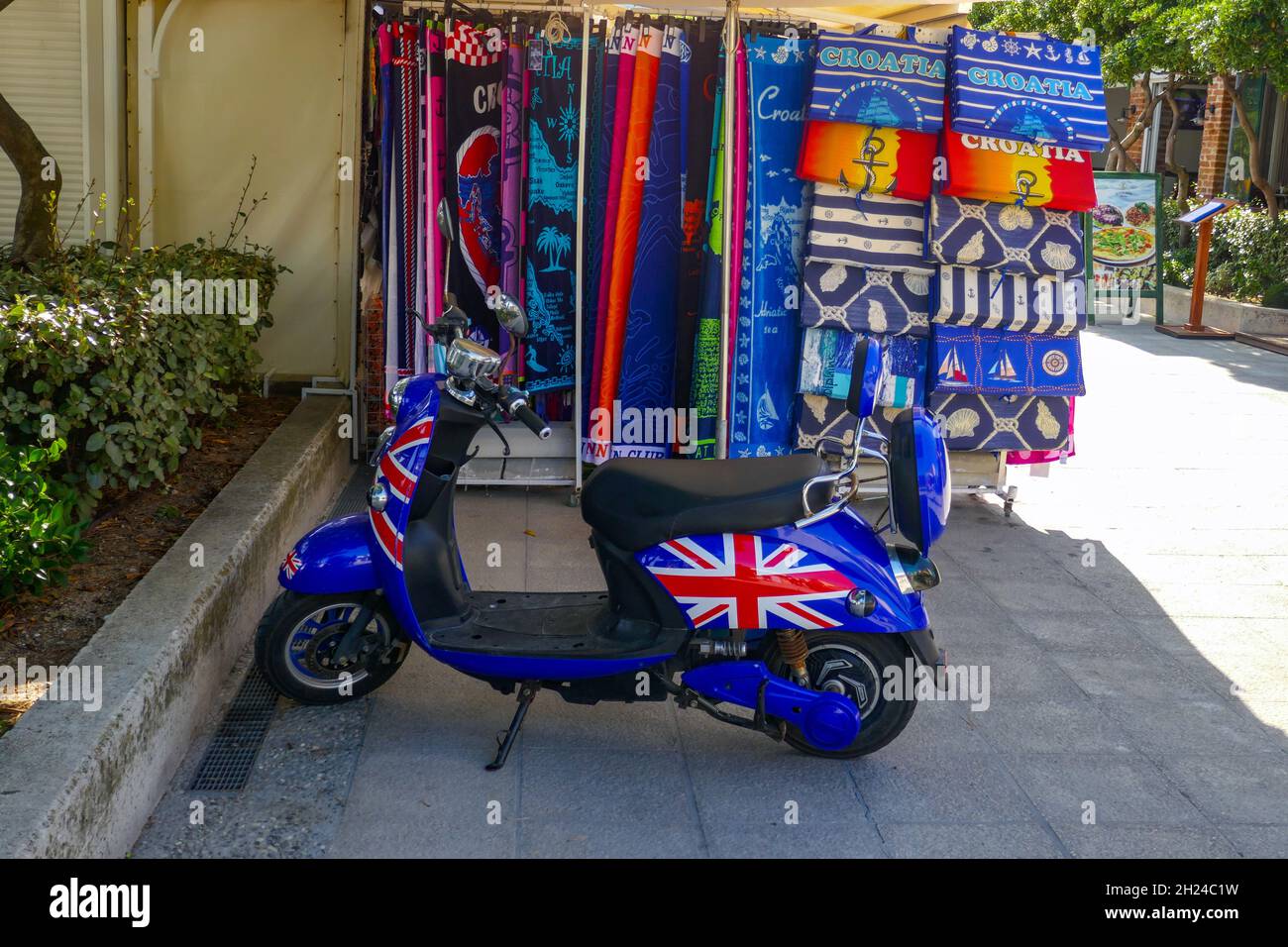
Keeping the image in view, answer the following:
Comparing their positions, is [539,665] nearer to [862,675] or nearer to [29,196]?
[862,675]

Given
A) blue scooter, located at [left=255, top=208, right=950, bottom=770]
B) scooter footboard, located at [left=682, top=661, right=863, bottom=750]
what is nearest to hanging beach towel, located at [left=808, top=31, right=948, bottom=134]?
blue scooter, located at [left=255, top=208, right=950, bottom=770]

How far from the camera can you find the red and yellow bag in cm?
571

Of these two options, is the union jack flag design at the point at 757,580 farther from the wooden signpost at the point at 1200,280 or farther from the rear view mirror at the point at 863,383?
the wooden signpost at the point at 1200,280

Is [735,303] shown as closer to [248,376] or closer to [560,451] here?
[560,451]

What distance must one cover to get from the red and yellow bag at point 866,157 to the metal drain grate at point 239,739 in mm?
3215

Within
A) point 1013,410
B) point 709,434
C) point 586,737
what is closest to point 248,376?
point 709,434

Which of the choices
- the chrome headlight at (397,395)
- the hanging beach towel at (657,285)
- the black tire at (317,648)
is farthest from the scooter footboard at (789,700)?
the hanging beach towel at (657,285)

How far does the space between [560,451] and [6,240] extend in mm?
3219

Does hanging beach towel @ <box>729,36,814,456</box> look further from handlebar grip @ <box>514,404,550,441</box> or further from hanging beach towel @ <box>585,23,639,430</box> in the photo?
handlebar grip @ <box>514,404,550,441</box>

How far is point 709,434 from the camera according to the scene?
6.21 meters

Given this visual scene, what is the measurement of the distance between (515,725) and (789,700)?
2.64 ft

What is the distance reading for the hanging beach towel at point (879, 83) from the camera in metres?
5.64

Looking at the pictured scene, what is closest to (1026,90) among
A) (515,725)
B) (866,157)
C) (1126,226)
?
(866,157)

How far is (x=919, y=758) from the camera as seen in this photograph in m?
3.93
